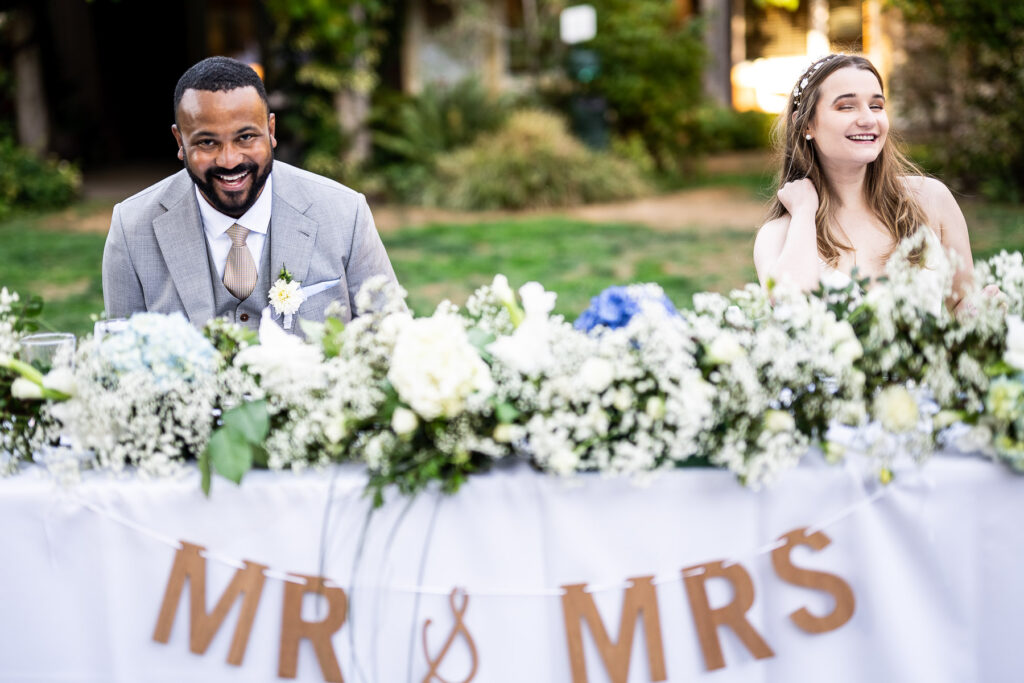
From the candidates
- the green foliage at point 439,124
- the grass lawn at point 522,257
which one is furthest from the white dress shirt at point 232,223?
the green foliage at point 439,124

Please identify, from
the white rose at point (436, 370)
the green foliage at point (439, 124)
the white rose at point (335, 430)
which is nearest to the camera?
the white rose at point (436, 370)

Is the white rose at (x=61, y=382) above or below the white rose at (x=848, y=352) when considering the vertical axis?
below

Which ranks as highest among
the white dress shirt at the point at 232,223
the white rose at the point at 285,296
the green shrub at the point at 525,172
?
the green shrub at the point at 525,172

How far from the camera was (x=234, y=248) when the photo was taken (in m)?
2.91

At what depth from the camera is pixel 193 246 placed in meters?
2.87

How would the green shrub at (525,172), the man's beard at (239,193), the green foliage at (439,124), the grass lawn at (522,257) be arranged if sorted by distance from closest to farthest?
the man's beard at (239,193), the grass lawn at (522,257), the green shrub at (525,172), the green foliage at (439,124)

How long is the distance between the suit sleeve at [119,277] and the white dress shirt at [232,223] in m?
0.25

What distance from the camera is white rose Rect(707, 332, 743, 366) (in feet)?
6.21

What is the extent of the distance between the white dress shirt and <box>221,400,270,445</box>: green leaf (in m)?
1.00

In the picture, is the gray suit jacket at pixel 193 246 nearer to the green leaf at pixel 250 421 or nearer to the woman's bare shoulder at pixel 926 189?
the green leaf at pixel 250 421

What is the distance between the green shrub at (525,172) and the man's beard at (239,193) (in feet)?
28.8

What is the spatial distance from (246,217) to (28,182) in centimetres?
1070

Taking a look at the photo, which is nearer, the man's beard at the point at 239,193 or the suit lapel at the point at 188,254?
the man's beard at the point at 239,193

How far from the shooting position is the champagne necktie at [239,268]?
2908 millimetres
